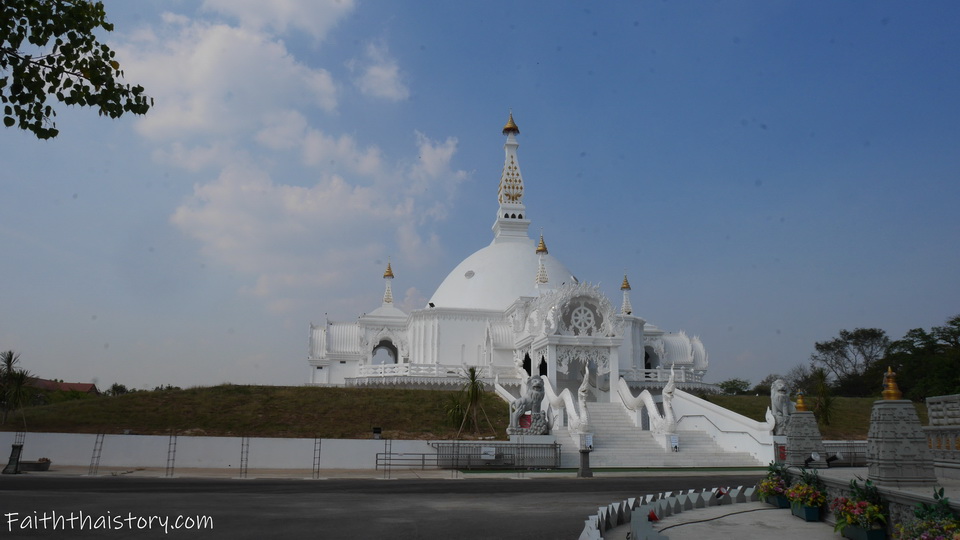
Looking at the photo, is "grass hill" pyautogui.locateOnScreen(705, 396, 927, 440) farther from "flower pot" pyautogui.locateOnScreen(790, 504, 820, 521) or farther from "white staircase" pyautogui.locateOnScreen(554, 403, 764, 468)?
"flower pot" pyautogui.locateOnScreen(790, 504, 820, 521)

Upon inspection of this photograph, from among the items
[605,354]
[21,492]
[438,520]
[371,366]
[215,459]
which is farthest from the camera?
[371,366]

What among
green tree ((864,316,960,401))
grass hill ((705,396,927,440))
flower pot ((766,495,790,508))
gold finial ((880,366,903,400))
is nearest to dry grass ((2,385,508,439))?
grass hill ((705,396,927,440))

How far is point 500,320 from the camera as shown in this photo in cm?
4684

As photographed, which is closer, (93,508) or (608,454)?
(93,508)

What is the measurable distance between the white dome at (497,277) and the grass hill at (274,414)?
13.3 metres

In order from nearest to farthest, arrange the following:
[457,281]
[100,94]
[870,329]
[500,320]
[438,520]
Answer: [100,94]
[438,520]
[500,320]
[457,281]
[870,329]

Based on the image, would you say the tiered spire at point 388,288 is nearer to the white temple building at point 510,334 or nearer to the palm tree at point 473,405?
the white temple building at point 510,334

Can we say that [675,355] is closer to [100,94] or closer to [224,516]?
[224,516]

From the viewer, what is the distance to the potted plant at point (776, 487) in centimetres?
1316

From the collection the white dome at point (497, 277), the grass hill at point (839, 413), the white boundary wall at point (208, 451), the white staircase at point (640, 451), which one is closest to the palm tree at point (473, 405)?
the white staircase at point (640, 451)

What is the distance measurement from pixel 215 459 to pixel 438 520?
53.7 feet

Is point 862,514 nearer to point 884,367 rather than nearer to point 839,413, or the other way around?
point 839,413

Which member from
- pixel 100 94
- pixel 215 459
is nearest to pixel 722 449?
pixel 215 459

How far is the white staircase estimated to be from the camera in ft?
90.4
